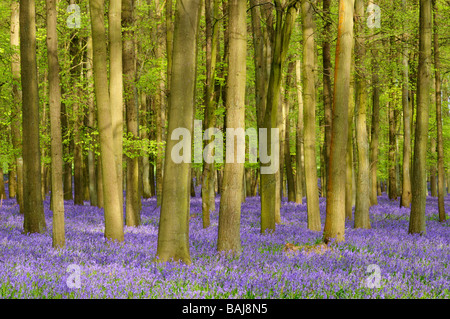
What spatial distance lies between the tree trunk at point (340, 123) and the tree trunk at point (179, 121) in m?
3.95

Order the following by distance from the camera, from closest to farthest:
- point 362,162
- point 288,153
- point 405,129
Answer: point 362,162 < point 405,129 < point 288,153

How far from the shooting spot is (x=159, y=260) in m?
7.10

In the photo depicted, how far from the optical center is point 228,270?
6.62 m

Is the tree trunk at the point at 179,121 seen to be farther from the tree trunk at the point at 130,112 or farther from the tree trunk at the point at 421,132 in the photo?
the tree trunk at the point at 421,132

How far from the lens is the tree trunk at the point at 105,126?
966cm

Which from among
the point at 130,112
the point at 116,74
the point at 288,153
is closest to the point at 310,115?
the point at 130,112

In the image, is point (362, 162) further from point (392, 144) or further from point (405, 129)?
point (392, 144)

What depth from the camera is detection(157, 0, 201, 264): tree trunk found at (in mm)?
7109

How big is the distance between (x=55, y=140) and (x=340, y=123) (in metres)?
6.36

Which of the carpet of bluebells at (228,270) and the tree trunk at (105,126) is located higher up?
the tree trunk at (105,126)

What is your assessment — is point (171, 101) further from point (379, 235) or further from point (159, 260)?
point (379, 235)

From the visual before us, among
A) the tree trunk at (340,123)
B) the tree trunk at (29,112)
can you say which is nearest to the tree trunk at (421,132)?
the tree trunk at (340,123)

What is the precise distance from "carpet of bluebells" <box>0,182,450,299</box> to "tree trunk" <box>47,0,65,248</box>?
0.45 meters

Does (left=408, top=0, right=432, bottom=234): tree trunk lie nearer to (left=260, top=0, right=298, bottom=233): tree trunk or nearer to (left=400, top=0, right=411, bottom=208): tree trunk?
(left=260, top=0, right=298, bottom=233): tree trunk
